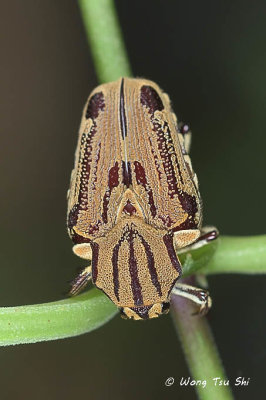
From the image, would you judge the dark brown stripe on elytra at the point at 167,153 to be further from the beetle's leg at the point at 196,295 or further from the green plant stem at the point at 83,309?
the beetle's leg at the point at 196,295

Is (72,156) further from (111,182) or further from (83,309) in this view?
(83,309)

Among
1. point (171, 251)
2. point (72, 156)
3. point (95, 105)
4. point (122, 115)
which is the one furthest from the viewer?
point (72, 156)

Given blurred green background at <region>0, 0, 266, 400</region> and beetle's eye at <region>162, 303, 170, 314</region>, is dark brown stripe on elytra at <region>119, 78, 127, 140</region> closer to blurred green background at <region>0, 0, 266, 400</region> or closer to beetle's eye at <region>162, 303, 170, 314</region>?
beetle's eye at <region>162, 303, 170, 314</region>

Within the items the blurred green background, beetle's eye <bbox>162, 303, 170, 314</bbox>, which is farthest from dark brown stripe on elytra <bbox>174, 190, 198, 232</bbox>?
the blurred green background

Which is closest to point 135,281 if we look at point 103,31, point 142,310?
point 142,310

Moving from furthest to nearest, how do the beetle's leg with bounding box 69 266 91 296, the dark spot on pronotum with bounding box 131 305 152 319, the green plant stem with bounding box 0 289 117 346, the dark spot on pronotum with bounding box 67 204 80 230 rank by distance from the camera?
the dark spot on pronotum with bounding box 67 204 80 230, the beetle's leg with bounding box 69 266 91 296, the dark spot on pronotum with bounding box 131 305 152 319, the green plant stem with bounding box 0 289 117 346

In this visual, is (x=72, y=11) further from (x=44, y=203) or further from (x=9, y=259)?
(x=9, y=259)
